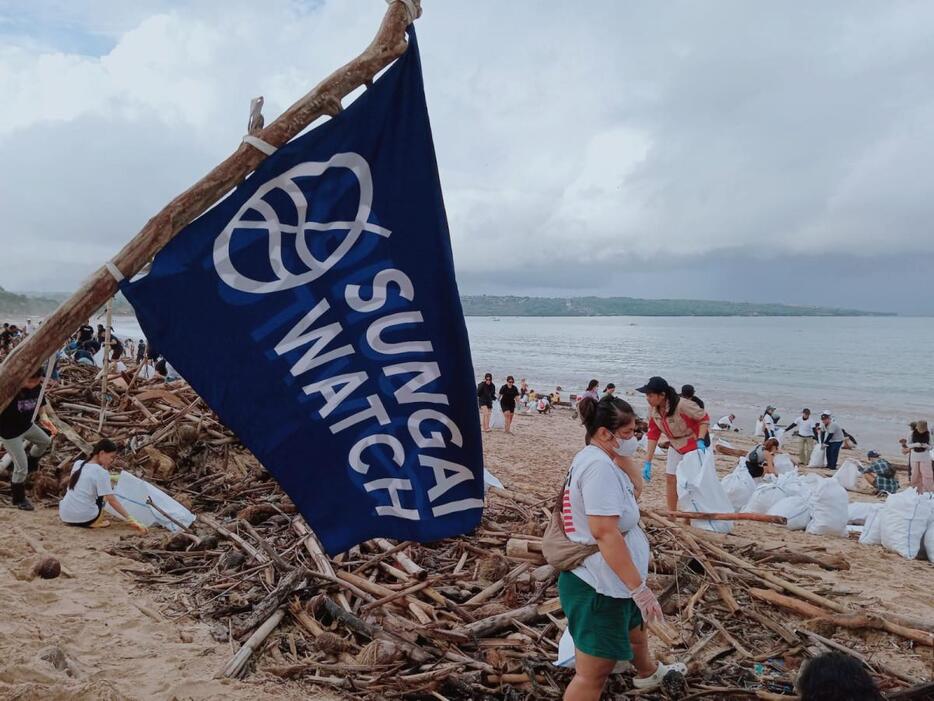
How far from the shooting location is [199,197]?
2217mm

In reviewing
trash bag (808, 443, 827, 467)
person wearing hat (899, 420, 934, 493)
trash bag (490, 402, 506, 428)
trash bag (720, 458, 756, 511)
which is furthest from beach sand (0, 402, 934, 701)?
trash bag (808, 443, 827, 467)

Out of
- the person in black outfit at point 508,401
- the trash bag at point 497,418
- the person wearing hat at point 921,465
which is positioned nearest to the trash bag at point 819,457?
the person wearing hat at point 921,465

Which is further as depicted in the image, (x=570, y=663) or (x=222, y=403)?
(x=570, y=663)

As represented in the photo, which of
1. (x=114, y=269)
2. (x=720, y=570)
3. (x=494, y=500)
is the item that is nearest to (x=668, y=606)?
(x=720, y=570)

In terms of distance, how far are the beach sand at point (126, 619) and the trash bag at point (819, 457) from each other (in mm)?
10228

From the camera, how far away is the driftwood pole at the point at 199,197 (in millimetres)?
1975

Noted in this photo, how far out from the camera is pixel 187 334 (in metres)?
2.35

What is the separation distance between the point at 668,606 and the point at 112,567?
187 inches

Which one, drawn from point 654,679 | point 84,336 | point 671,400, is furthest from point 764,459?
point 84,336

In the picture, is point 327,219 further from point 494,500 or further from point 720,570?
point 494,500

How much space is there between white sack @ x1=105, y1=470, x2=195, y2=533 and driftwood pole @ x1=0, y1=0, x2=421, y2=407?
16.7 ft

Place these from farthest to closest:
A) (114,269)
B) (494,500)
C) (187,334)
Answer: (494,500), (187,334), (114,269)

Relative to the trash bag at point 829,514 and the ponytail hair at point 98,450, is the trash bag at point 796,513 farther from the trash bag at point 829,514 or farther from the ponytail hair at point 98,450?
the ponytail hair at point 98,450

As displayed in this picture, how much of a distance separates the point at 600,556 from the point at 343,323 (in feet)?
5.32
